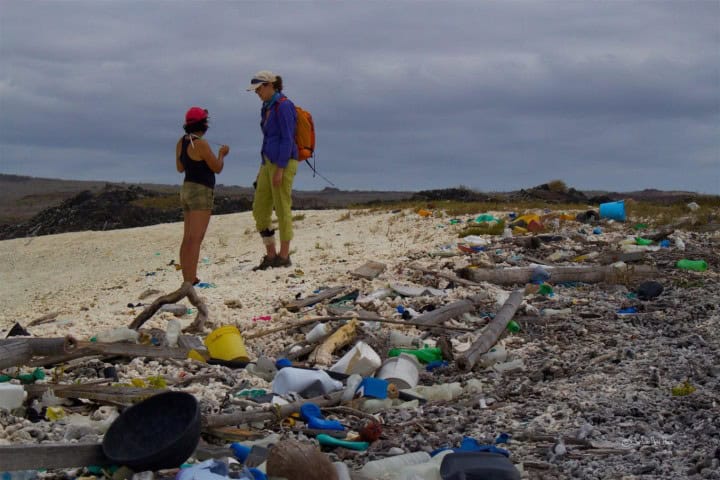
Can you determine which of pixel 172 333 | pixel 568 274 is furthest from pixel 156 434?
pixel 568 274

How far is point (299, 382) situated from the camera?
17.4 feet

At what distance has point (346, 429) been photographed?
15.3 feet

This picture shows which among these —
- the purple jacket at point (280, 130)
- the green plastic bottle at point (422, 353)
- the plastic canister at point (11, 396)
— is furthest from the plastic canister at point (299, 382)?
the purple jacket at point (280, 130)

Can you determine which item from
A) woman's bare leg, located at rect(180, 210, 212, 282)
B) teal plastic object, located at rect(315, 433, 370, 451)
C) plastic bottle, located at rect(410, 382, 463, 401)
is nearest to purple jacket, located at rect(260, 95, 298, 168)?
woman's bare leg, located at rect(180, 210, 212, 282)

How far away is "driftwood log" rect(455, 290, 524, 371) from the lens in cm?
591

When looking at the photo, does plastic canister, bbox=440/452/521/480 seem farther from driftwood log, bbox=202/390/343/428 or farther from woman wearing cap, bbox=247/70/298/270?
woman wearing cap, bbox=247/70/298/270

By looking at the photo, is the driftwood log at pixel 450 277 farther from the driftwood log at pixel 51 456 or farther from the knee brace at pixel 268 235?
the driftwood log at pixel 51 456

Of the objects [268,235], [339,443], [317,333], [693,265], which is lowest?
[339,443]

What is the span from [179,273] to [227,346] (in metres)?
6.30

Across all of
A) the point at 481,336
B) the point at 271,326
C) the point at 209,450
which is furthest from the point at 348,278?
the point at 209,450

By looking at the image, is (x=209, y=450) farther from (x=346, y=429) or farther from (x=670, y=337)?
(x=670, y=337)

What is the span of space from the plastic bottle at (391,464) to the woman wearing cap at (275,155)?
5.50 metres

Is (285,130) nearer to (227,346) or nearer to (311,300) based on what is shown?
(311,300)

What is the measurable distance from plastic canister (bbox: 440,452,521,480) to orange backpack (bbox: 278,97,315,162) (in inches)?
242
